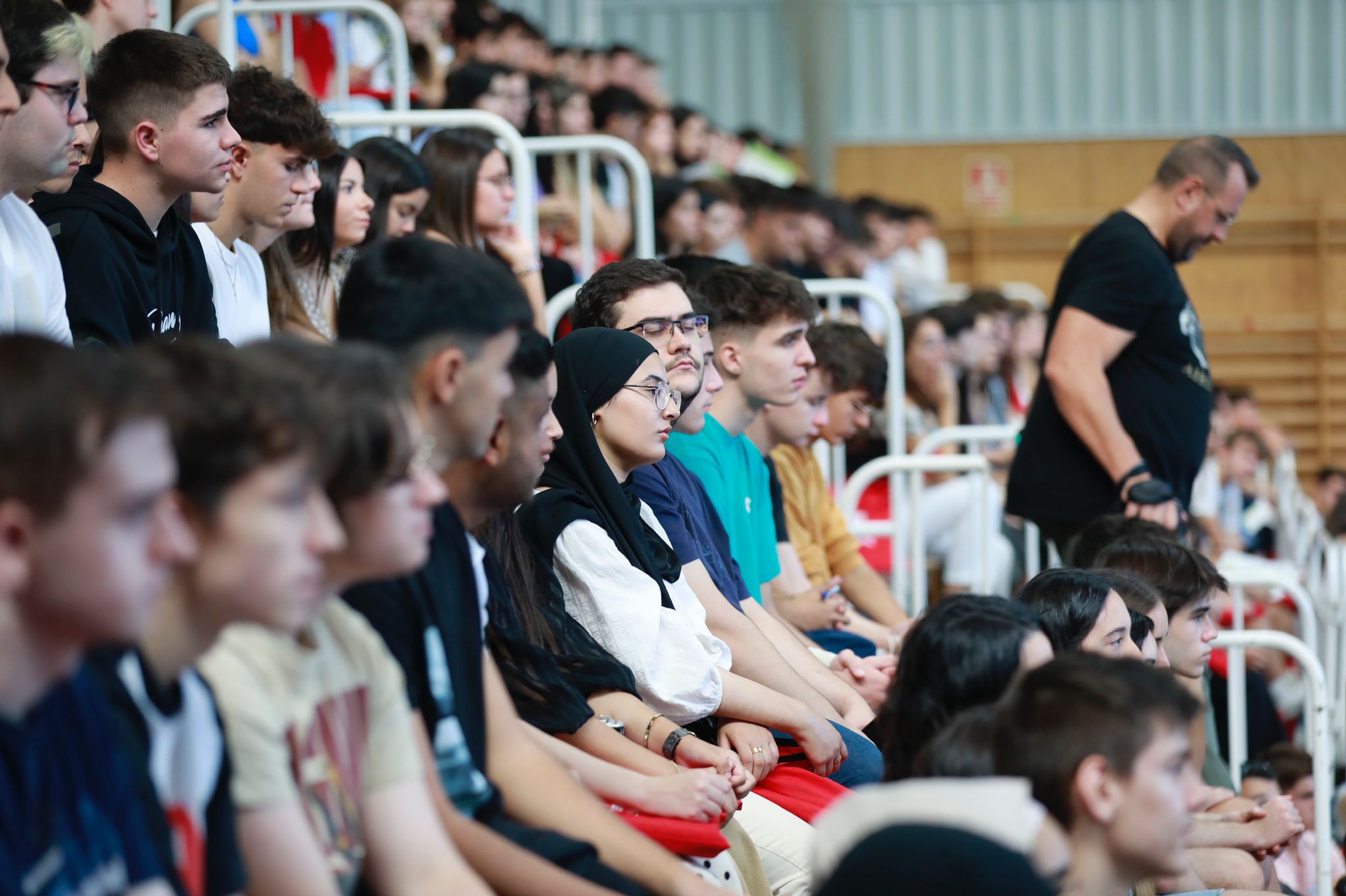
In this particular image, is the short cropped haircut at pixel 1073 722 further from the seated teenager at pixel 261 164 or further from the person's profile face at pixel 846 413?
the person's profile face at pixel 846 413

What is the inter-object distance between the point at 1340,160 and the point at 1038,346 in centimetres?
460

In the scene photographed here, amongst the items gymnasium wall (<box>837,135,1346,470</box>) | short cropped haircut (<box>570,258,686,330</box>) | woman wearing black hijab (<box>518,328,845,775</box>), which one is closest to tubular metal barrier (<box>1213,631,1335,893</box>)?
woman wearing black hijab (<box>518,328,845,775</box>)

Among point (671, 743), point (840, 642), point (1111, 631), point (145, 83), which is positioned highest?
point (145, 83)

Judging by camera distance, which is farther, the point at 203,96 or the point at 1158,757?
the point at 203,96

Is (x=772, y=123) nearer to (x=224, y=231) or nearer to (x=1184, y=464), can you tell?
(x=1184, y=464)

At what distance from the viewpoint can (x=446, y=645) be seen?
160cm

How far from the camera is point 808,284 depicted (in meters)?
→ 4.73

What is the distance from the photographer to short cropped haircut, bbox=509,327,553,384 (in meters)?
1.62

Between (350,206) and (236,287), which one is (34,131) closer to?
(236,287)

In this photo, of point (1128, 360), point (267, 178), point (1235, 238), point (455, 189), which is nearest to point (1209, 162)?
point (1128, 360)

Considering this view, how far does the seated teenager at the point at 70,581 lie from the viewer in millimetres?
1063

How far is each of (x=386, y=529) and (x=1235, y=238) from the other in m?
10.5

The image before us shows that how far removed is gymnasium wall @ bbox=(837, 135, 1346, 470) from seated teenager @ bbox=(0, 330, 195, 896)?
10320mm

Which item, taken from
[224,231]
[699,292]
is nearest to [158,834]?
→ [224,231]
